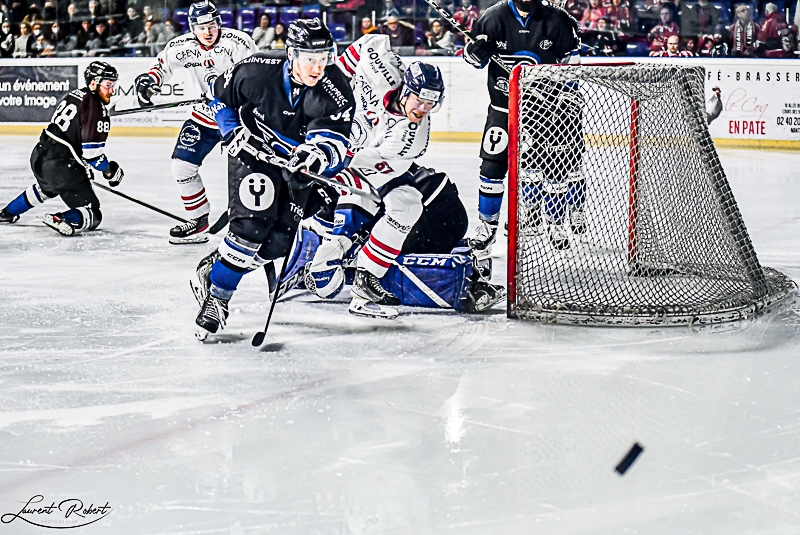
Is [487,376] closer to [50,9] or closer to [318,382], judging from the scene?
[318,382]

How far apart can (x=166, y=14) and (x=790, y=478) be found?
8913 millimetres

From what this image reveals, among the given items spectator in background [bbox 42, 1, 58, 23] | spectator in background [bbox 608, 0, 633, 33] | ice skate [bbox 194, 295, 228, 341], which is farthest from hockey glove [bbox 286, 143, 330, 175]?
spectator in background [bbox 42, 1, 58, 23]

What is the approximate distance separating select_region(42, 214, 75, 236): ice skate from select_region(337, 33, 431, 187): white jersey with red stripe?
1721mm

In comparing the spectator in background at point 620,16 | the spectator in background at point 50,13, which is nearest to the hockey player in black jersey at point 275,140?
the spectator in background at point 620,16

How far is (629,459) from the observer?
2291mm

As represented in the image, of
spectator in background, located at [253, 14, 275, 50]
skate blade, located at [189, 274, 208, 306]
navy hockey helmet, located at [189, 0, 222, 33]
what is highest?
navy hockey helmet, located at [189, 0, 222, 33]

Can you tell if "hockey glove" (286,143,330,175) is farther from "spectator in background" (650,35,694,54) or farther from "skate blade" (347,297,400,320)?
"spectator in background" (650,35,694,54)

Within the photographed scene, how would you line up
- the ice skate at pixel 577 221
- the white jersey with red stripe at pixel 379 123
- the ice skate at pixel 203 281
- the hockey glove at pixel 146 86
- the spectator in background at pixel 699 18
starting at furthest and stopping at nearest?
the spectator in background at pixel 699 18
the hockey glove at pixel 146 86
the ice skate at pixel 577 221
the white jersey with red stripe at pixel 379 123
the ice skate at pixel 203 281

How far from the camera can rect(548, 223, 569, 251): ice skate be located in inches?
159

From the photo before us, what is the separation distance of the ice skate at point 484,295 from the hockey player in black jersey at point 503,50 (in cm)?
110

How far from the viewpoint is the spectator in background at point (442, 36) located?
9.05 meters

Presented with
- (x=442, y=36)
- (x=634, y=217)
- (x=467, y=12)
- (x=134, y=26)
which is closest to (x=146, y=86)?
(x=634, y=217)

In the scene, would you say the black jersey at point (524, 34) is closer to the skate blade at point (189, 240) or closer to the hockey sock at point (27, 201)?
the skate blade at point (189, 240)
